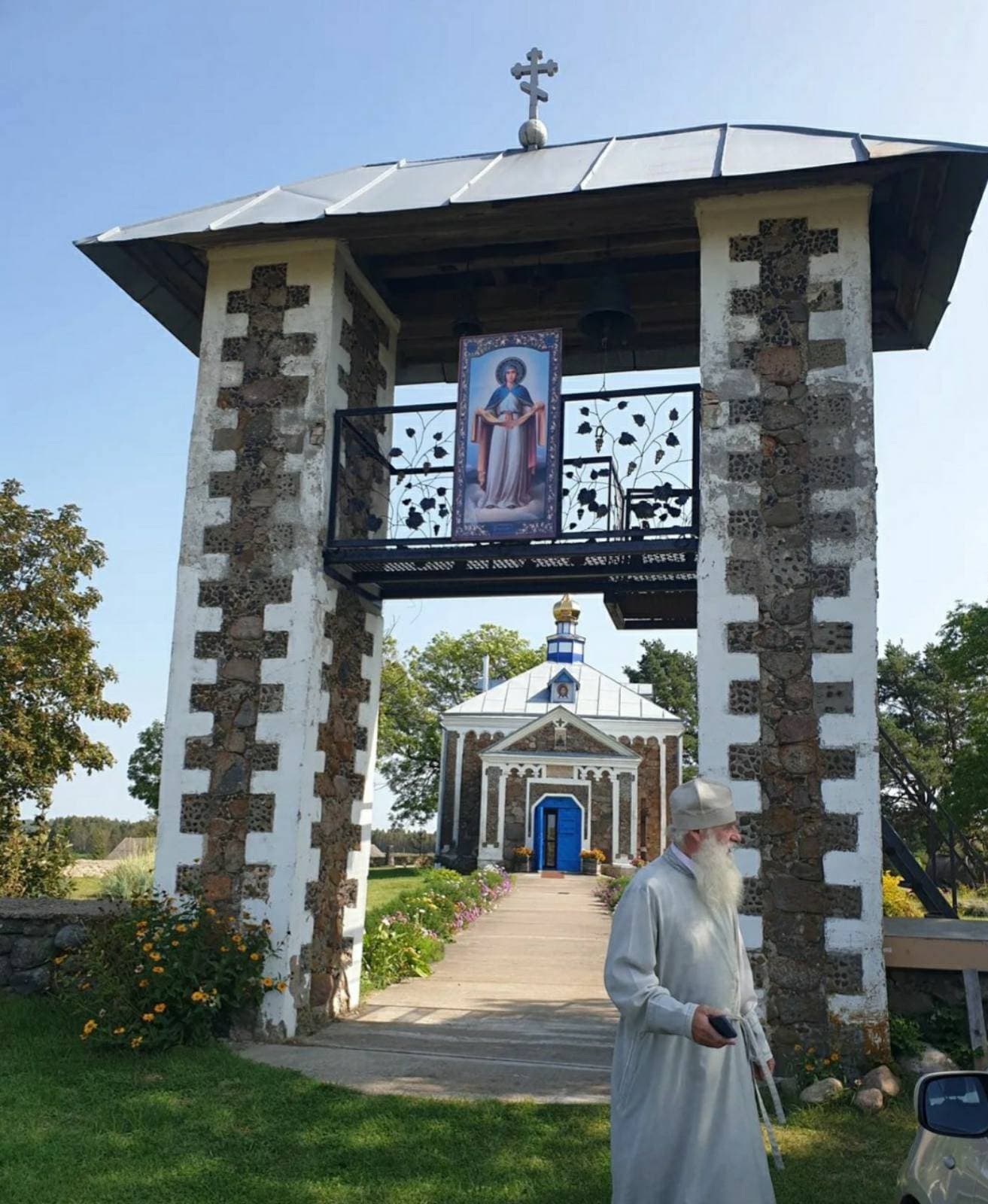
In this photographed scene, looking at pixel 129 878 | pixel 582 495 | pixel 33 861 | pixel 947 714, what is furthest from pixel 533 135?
pixel 947 714

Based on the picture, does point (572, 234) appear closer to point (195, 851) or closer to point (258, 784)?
point (258, 784)

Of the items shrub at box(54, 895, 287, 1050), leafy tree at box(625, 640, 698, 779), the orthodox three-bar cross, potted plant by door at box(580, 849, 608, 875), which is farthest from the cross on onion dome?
leafy tree at box(625, 640, 698, 779)

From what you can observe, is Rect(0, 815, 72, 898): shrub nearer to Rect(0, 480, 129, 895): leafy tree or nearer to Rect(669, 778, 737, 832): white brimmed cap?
Rect(0, 480, 129, 895): leafy tree

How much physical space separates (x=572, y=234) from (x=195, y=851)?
16.9 ft

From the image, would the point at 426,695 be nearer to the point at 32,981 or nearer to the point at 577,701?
the point at 577,701

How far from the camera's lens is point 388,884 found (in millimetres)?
24938

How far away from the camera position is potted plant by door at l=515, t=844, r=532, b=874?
33406mm

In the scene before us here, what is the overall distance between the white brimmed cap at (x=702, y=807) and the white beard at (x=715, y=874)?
0.06 m

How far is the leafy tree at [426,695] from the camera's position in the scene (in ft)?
144

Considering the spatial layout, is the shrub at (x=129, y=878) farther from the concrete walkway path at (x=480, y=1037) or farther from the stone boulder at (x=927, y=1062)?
the stone boulder at (x=927, y=1062)

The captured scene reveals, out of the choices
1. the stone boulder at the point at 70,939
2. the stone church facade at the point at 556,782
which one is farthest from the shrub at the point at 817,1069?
the stone church facade at the point at 556,782

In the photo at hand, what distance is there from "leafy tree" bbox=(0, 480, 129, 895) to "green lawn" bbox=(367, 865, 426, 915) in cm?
483

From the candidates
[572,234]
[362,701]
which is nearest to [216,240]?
[572,234]

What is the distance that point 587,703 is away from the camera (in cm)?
3734
